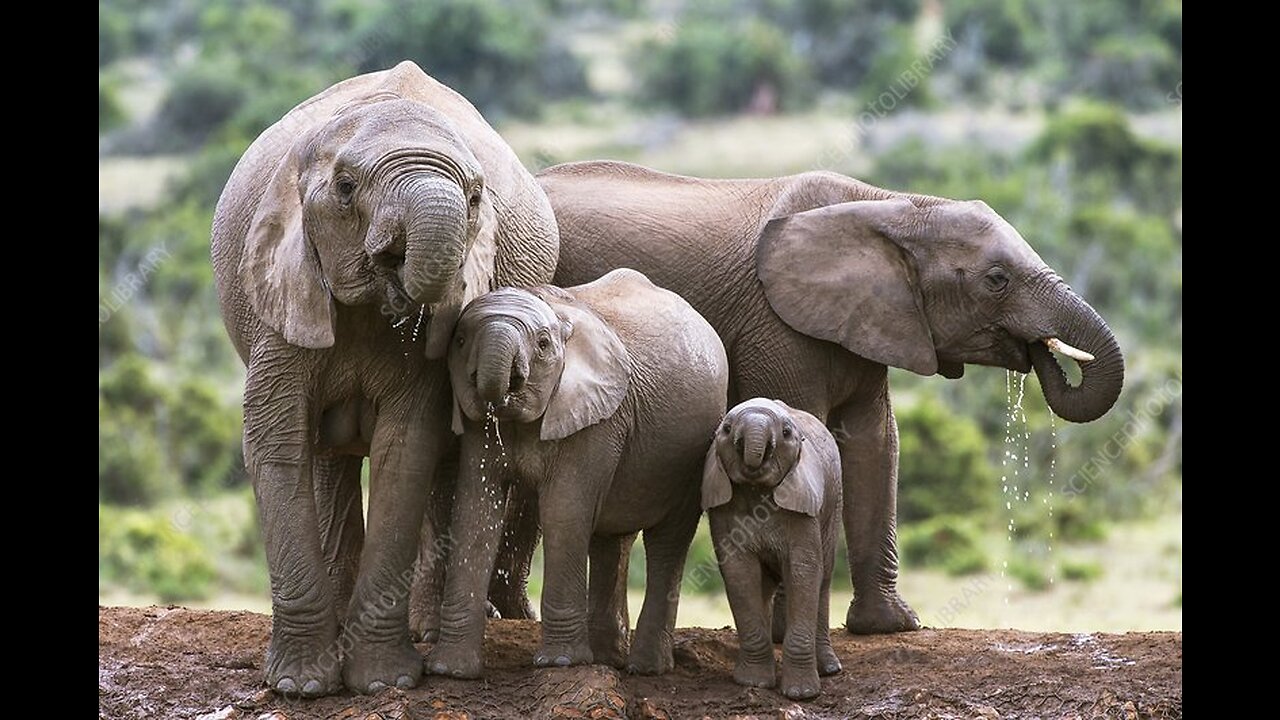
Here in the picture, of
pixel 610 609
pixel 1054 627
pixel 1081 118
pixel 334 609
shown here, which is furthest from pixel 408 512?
pixel 1081 118

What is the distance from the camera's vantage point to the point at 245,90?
29.8m

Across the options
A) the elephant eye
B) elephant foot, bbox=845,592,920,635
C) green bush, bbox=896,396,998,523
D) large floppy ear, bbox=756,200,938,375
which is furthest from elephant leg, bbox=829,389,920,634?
green bush, bbox=896,396,998,523

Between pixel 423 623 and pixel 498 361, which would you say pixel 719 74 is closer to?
pixel 423 623

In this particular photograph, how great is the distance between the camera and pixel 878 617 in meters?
8.97

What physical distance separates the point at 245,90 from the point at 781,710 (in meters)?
23.9

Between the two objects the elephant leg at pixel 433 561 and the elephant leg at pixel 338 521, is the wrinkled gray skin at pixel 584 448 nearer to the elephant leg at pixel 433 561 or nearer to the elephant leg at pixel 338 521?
the elephant leg at pixel 433 561

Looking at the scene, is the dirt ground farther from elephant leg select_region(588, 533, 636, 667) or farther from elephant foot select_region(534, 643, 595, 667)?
elephant leg select_region(588, 533, 636, 667)

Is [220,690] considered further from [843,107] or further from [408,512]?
[843,107]

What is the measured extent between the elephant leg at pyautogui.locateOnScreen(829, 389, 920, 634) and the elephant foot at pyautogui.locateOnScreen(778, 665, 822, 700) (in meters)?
1.54

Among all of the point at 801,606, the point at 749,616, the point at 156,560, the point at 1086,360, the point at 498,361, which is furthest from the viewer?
the point at 156,560

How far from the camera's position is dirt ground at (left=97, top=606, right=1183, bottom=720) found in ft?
23.7

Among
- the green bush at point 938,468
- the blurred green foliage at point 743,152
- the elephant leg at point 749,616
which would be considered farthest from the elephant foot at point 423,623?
the green bush at point 938,468

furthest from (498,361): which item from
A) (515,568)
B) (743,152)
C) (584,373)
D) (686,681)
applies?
(743,152)

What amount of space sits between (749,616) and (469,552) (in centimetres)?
103
